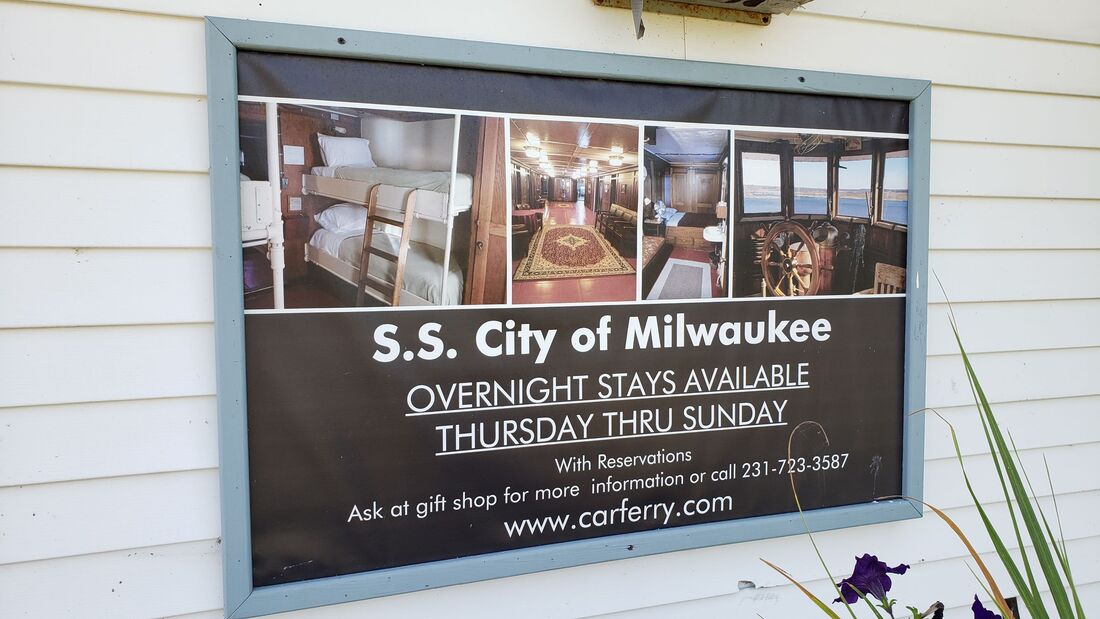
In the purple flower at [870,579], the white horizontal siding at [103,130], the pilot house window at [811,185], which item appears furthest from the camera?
the pilot house window at [811,185]

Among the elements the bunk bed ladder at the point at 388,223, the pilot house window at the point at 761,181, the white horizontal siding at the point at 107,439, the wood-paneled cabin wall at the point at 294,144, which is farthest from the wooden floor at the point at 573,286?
the white horizontal siding at the point at 107,439

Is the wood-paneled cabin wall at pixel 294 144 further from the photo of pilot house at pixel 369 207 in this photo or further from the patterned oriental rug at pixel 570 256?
the patterned oriental rug at pixel 570 256

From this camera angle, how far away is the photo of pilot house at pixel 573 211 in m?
1.61

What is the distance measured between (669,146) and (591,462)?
81cm

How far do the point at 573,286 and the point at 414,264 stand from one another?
380 mm

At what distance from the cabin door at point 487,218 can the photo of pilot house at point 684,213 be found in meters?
0.36

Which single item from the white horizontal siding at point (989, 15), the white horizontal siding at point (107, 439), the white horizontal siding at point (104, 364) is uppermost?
the white horizontal siding at point (989, 15)

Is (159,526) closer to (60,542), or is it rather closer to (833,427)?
(60,542)

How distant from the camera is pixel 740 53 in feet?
5.82

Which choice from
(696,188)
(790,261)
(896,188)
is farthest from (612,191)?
(896,188)

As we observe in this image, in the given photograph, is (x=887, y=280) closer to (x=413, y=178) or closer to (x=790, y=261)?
(x=790, y=261)

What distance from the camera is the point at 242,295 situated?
1439mm

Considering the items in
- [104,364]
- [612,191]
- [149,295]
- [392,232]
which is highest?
[612,191]

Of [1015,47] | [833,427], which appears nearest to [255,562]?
[833,427]
